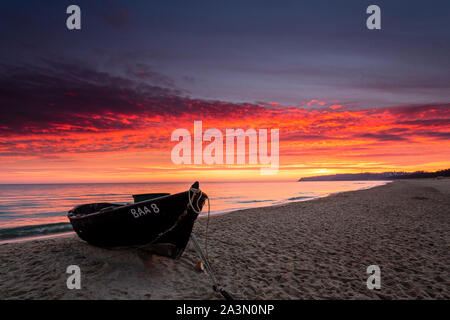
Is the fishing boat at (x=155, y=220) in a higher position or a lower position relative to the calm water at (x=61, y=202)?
higher

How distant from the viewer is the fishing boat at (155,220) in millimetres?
6605

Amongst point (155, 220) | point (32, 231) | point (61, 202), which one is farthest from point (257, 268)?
point (61, 202)

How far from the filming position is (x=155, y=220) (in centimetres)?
668

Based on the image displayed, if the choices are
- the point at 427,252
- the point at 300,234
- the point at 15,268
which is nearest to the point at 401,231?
the point at 427,252

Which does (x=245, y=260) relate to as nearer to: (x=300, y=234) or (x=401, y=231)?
(x=300, y=234)

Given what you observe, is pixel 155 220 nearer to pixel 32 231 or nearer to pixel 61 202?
pixel 32 231

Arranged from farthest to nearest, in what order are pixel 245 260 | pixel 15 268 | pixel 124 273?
pixel 245 260
pixel 15 268
pixel 124 273

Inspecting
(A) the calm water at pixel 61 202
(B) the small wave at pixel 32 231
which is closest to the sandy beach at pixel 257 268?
(B) the small wave at pixel 32 231

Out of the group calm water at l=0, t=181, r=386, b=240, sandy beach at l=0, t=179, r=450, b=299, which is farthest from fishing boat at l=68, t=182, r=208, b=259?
calm water at l=0, t=181, r=386, b=240

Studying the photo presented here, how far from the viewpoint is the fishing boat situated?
6605 mm

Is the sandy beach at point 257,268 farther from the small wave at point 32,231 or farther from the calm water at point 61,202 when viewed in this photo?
the calm water at point 61,202

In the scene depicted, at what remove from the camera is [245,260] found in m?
7.95

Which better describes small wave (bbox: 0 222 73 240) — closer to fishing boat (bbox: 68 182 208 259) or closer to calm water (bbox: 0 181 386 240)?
calm water (bbox: 0 181 386 240)
